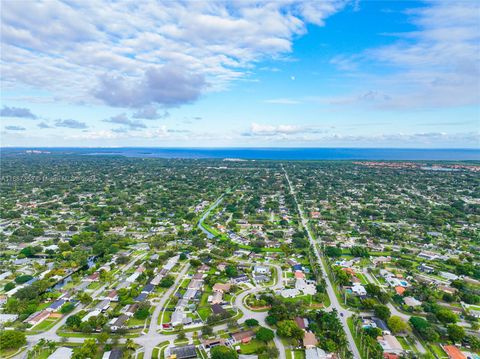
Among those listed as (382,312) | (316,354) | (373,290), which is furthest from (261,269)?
(316,354)

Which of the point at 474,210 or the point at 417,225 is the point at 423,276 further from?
the point at 474,210

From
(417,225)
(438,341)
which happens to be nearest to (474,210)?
(417,225)

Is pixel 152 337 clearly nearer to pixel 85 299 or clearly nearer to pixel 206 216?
pixel 85 299

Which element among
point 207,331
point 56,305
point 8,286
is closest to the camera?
point 207,331

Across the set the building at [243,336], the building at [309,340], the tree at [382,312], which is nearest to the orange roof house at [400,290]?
the tree at [382,312]

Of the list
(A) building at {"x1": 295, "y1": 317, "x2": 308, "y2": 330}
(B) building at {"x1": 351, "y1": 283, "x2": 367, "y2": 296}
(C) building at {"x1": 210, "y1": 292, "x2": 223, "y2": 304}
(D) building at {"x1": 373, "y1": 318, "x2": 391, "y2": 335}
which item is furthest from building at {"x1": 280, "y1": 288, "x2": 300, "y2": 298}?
(D) building at {"x1": 373, "y1": 318, "x2": 391, "y2": 335}

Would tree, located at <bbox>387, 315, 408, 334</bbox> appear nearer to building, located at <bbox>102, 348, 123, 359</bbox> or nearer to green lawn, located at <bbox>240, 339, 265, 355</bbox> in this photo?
green lawn, located at <bbox>240, 339, 265, 355</bbox>

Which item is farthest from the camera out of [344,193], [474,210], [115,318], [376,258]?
[344,193]
